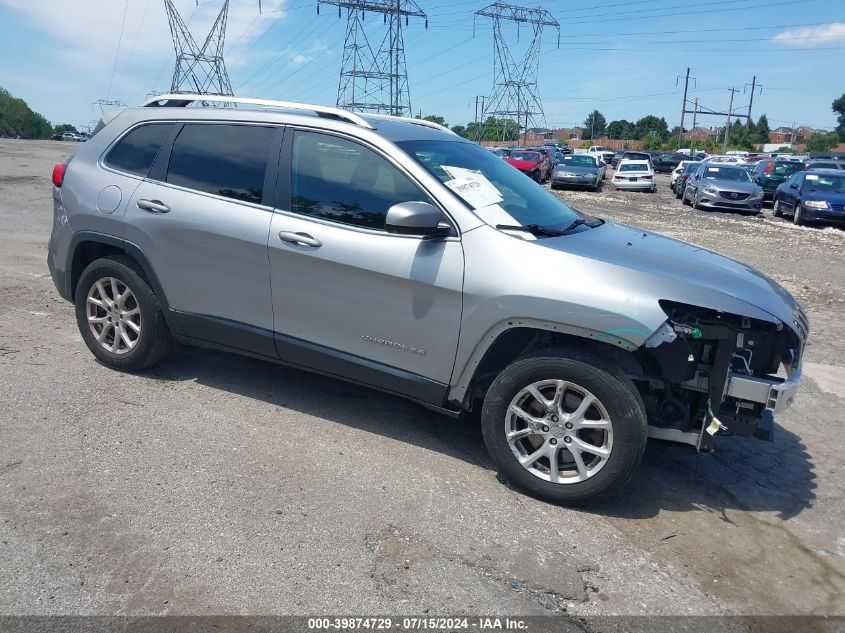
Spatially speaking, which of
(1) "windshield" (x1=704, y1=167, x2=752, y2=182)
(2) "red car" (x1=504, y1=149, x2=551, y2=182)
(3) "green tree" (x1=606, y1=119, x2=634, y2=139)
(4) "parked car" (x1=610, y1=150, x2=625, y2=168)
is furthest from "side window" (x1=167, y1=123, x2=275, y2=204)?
(3) "green tree" (x1=606, y1=119, x2=634, y2=139)

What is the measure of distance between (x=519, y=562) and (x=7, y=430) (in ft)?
10.1

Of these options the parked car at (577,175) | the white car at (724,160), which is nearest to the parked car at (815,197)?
the white car at (724,160)

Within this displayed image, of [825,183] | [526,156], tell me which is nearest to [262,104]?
[825,183]

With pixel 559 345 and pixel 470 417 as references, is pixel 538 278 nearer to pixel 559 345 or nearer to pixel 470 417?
pixel 559 345

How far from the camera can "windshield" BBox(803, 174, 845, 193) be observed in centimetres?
1892

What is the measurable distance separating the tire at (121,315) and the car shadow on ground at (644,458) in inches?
10.5

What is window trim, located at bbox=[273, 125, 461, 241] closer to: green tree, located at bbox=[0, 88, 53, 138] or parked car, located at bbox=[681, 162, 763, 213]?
parked car, located at bbox=[681, 162, 763, 213]

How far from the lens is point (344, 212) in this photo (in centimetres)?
420

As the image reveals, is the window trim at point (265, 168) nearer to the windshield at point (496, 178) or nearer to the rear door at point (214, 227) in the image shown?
the rear door at point (214, 227)

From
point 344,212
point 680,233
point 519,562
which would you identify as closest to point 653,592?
point 519,562

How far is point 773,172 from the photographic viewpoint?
27.4 m

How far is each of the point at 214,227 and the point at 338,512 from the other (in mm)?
2030

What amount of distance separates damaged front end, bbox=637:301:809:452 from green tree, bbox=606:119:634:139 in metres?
130

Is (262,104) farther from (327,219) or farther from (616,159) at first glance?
(616,159)
